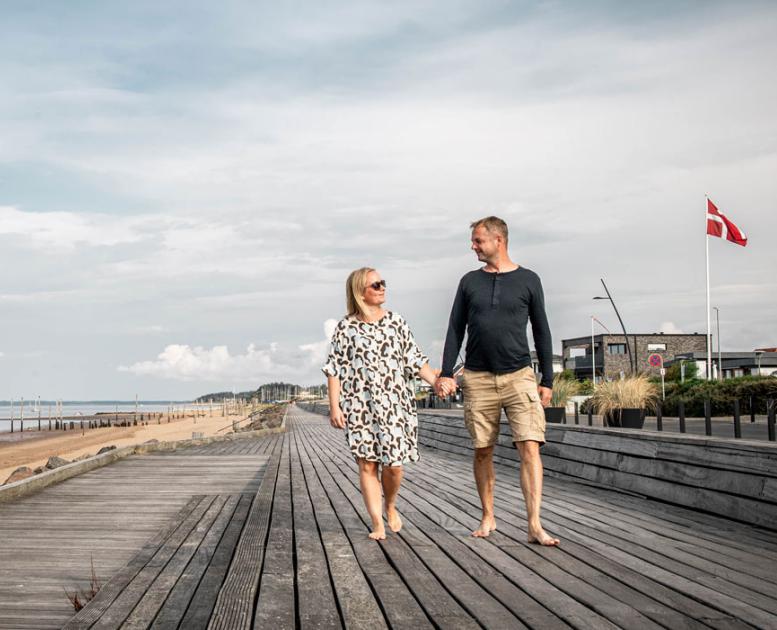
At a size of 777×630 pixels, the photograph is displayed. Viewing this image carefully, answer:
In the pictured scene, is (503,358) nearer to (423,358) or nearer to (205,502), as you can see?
(423,358)

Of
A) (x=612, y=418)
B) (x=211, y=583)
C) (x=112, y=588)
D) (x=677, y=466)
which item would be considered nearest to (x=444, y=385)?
(x=211, y=583)

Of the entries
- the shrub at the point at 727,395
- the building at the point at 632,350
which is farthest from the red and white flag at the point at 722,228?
the building at the point at 632,350

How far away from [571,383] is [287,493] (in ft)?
25.1

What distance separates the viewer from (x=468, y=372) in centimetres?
493

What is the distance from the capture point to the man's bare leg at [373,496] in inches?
188

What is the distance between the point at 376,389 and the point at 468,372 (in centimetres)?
57

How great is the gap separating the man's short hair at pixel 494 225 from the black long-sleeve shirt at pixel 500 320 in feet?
0.77

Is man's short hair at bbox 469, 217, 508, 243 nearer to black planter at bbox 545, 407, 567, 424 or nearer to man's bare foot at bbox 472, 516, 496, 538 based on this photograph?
man's bare foot at bbox 472, 516, 496, 538

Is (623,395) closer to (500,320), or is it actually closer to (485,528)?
(485,528)

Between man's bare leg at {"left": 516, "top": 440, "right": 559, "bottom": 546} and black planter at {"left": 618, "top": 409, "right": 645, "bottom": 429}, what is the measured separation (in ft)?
22.8

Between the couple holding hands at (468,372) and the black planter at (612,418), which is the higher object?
the couple holding hands at (468,372)

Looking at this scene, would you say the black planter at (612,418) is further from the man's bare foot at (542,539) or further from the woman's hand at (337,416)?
the woman's hand at (337,416)

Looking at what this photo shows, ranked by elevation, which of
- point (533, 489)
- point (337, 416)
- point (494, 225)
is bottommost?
point (533, 489)

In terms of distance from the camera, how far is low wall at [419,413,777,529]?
5469 mm
